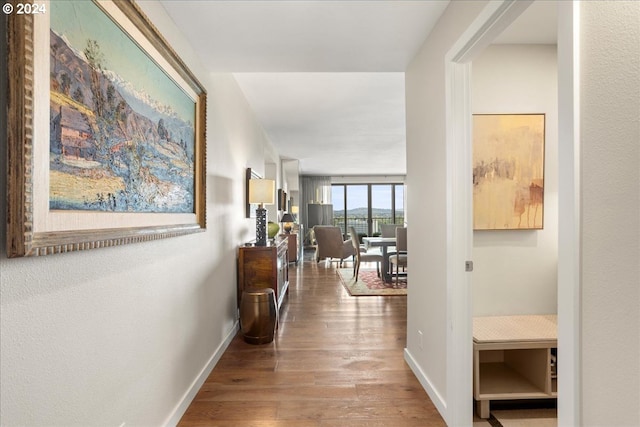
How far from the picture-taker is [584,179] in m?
0.94

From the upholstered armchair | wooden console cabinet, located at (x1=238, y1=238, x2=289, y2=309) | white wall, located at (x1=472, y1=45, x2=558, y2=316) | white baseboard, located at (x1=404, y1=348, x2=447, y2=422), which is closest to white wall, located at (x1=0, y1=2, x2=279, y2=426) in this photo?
wooden console cabinet, located at (x1=238, y1=238, x2=289, y2=309)

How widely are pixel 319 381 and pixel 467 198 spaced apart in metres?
1.61

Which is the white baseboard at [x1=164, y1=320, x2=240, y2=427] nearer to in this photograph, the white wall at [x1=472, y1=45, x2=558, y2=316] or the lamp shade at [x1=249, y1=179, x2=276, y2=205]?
the lamp shade at [x1=249, y1=179, x2=276, y2=205]

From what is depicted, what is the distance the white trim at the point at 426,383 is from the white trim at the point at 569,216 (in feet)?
3.48

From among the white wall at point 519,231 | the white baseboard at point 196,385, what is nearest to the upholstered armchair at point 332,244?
the white baseboard at point 196,385

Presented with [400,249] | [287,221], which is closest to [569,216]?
[400,249]

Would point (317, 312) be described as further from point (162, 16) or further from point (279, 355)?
point (162, 16)

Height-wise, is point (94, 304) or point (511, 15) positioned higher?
point (511, 15)

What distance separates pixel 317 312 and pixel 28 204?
A: 11.4 feet

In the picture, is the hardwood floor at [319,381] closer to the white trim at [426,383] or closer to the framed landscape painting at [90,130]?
the white trim at [426,383]

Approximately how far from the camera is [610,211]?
87 cm

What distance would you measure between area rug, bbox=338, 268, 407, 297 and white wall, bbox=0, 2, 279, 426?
275 centimetres

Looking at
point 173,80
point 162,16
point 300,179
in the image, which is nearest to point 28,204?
point 173,80

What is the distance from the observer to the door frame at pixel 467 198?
977 millimetres
